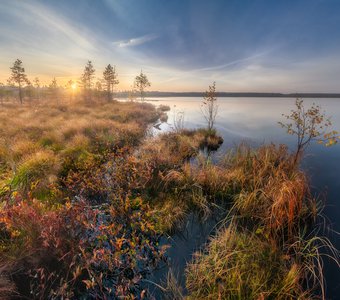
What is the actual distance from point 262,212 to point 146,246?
11.0 ft

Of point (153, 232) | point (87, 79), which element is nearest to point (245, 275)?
point (153, 232)

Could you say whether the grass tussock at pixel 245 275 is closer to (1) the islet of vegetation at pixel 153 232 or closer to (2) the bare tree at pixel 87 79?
(1) the islet of vegetation at pixel 153 232

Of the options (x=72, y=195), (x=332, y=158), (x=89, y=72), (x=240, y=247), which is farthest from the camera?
(x=89, y=72)

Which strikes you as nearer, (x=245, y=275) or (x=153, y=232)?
(x=245, y=275)

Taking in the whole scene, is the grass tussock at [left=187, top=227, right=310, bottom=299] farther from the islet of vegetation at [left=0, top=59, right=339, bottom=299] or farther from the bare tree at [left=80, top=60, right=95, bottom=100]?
the bare tree at [left=80, top=60, right=95, bottom=100]

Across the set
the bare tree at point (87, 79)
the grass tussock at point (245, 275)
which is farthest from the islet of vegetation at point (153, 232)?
the bare tree at point (87, 79)

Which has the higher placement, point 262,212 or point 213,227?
point 262,212

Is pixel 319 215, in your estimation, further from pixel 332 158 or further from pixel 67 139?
pixel 67 139

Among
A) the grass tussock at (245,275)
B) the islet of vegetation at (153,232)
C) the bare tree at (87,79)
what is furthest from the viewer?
the bare tree at (87,79)

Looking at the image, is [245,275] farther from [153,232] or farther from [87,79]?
[87,79]

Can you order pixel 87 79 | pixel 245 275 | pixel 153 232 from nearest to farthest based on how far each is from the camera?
pixel 245 275
pixel 153 232
pixel 87 79

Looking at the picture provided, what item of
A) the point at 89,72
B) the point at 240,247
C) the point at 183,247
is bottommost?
the point at 183,247

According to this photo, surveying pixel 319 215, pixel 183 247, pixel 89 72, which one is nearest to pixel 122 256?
pixel 183 247

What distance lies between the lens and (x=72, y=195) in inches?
260
